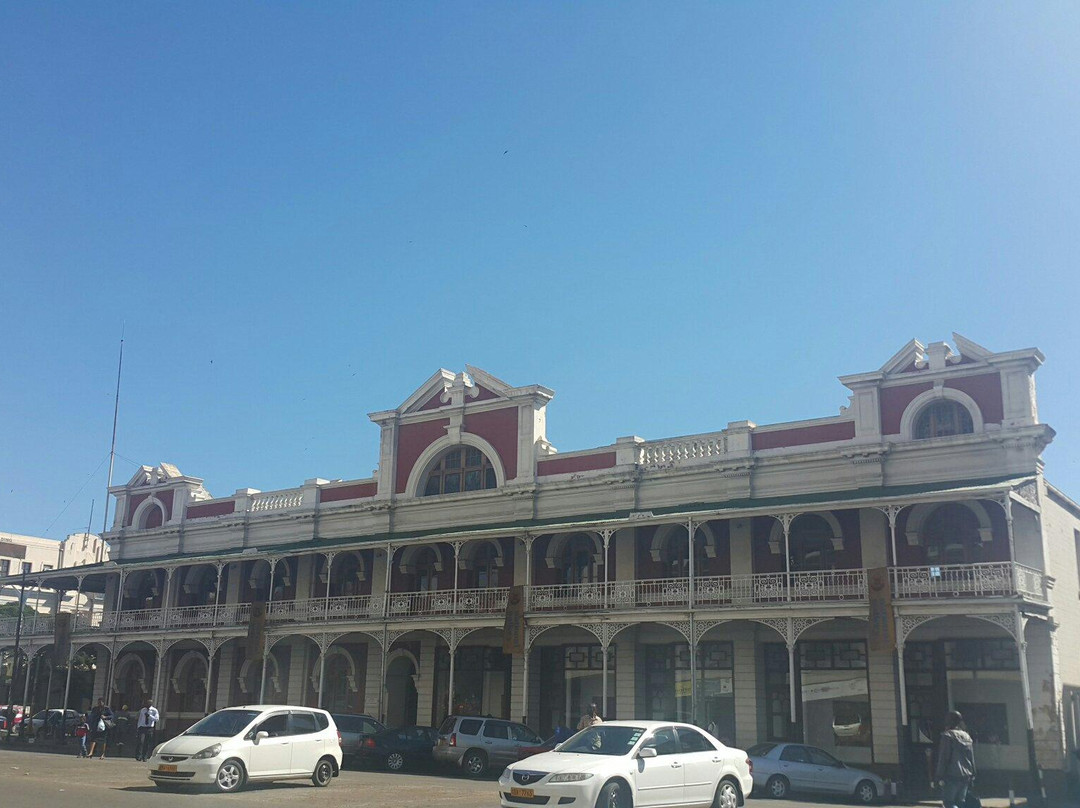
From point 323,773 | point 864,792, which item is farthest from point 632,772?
point 864,792

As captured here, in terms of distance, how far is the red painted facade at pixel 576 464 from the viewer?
32844 millimetres

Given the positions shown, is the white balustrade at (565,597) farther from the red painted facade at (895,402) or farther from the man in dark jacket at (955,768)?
the man in dark jacket at (955,768)

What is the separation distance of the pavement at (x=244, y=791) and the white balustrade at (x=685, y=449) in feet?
35.5

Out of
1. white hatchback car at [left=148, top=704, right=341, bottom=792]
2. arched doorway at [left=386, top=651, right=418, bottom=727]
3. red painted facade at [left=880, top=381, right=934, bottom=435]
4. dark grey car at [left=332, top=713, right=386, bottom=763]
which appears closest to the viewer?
white hatchback car at [left=148, top=704, right=341, bottom=792]

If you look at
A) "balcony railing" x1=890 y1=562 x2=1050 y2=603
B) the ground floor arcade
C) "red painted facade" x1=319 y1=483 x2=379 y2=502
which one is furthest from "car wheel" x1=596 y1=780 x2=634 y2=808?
"red painted facade" x1=319 y1=483 x2=379 y2=502

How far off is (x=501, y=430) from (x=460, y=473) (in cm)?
A: 235

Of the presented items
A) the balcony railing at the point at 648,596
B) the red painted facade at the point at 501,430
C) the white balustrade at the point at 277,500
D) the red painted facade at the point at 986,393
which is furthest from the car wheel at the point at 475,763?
the white balustrade at the point at 277,500

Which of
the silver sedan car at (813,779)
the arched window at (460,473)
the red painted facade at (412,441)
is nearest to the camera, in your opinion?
the silver sedan car at (813,779)

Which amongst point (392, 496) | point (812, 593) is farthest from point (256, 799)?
point (392, 496)

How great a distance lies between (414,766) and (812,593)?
11.0 metres

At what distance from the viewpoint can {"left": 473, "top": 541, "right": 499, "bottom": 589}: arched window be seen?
34.7m

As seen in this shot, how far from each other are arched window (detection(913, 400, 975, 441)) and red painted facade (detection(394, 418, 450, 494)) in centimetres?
1593

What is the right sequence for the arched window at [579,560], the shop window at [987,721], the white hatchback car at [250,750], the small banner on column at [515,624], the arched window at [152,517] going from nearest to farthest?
the white hatchback car at [250,750], the shop window at [987,721], the small banner on column at [515,624], the arched window at [579,560], the arched window at [152,517]

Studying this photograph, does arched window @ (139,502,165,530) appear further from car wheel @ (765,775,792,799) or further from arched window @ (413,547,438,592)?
car wheel @ (765,775,792,799)
